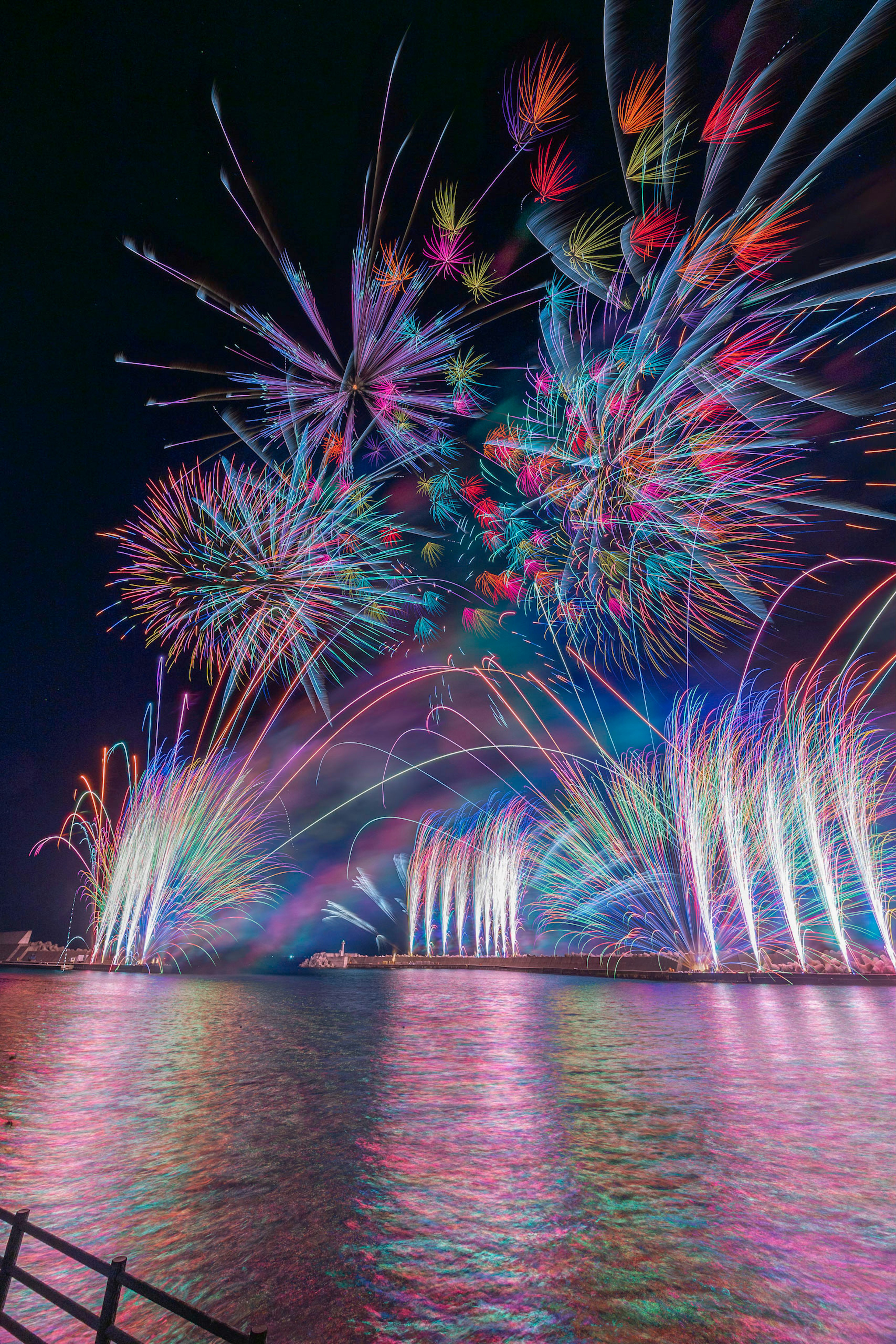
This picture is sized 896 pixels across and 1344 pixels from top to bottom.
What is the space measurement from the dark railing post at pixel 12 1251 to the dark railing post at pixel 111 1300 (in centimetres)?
114

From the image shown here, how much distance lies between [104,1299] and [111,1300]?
0.62 m

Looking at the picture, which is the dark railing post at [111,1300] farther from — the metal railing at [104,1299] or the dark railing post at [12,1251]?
the dark railing post at [12,1251]

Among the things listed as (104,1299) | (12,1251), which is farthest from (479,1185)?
(12,1251)

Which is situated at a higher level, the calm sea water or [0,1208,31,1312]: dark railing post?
[0,1208,31,1312]: dark railing post

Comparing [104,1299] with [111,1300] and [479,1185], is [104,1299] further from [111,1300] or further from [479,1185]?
[479,1185]

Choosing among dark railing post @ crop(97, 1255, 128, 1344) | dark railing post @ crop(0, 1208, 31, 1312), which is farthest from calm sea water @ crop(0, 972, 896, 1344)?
dark railing post @ crop(97, 1255, 128, 1344)

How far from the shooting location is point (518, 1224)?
6879 mm

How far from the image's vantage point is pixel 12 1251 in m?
4.54

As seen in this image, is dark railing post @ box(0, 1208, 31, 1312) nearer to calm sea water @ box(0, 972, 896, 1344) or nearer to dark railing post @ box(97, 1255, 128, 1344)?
dark railing post @ box(97, 1255, 128, 1344)

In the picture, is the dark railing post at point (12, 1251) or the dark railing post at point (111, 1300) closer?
the dark railing post at point (111, 1300)

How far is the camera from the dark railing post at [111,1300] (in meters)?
3.65

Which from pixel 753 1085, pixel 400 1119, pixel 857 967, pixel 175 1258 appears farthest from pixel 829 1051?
pixel 857 967

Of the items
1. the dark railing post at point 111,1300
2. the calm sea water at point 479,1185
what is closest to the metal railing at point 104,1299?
the dark railing post at point 111,1300

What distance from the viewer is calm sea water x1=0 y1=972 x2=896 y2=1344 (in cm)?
538
